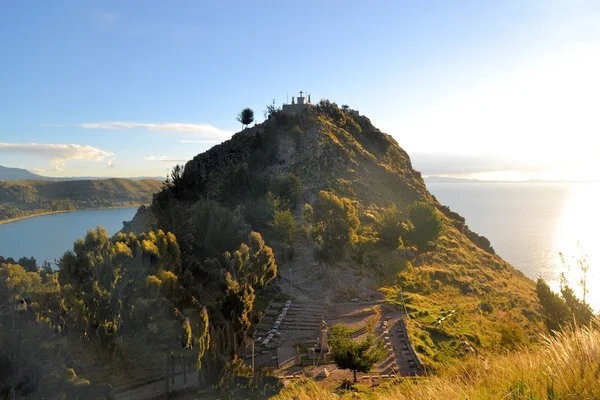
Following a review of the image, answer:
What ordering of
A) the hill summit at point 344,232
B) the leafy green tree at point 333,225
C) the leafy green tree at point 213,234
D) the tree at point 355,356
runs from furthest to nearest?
the leafy green tree at point 333,225 < the leafy green tree at point 213,234 < the hill summit at point 344,232 < the tree at point 355,356

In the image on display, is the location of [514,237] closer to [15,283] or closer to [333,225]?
[333,225]

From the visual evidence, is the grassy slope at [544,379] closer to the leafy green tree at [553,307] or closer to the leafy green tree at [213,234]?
the leafy green tree at [553,307]

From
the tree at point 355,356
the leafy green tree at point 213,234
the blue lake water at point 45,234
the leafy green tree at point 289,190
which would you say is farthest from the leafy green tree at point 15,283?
the blue lake water at point 45,234

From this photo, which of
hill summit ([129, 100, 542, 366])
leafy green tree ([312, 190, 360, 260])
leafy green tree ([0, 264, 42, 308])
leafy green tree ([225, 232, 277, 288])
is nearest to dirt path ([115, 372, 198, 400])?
hill summit ([129, 100, 542, 366])

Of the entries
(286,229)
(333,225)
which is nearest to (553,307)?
(333,225)

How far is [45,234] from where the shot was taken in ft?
511

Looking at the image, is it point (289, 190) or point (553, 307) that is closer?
point (553, 307)

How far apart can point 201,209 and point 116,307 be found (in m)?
18.2

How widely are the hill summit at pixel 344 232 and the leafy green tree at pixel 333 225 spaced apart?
100 millimetres

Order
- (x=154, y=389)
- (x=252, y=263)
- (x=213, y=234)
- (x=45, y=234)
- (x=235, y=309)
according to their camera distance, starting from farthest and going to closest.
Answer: (x=45, y=234) < (x=213, y=234) < (x=252, y=263) < (x=154, y=389) < (x=235, y=309)

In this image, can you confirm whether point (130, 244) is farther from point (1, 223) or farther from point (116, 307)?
point (1, 223)

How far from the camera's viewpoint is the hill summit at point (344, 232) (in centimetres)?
2975

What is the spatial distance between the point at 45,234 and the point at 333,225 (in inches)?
6476

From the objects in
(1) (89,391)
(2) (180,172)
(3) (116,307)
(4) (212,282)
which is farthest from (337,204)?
(2) (180,172)
